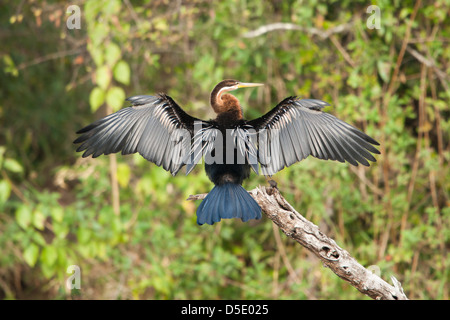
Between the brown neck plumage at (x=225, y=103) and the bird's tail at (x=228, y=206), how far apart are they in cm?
52

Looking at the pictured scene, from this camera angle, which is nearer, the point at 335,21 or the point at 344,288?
the point at 344,288

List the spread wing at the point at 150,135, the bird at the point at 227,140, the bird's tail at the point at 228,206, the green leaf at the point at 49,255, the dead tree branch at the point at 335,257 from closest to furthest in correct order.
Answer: the dead tree branch at the point at 335,257
the bird's tail at the point at 228,206
the bird at the point at 227,140
the spread wing at the point at 150,135
the green leaf at the point at 49,255

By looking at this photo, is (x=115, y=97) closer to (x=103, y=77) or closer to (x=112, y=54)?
(x=103, y=77)

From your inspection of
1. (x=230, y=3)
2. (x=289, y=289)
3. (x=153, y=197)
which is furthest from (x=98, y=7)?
(x=289, y=289)

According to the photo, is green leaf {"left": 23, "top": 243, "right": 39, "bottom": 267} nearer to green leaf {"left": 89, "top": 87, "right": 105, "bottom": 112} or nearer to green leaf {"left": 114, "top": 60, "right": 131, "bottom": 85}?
green leaf {"left": 89, "top": 87, "right": 105, "bottom": 112}

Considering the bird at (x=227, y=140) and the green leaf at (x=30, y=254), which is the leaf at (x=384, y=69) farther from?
the green leaf at (x=30, y=254)

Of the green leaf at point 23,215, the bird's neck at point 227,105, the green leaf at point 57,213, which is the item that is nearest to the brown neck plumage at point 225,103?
the bird's neck at point 227,105

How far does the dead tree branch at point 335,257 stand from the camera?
2352mm

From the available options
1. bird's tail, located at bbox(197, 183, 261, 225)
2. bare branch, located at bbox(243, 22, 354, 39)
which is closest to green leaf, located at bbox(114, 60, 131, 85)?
bare branch, located at bbox(243, 22, 354, 39)

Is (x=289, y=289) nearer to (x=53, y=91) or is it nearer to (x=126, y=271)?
(x=126, y=271)

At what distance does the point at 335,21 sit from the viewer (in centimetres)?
482

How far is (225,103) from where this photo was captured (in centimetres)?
312

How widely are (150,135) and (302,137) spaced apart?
808mm
